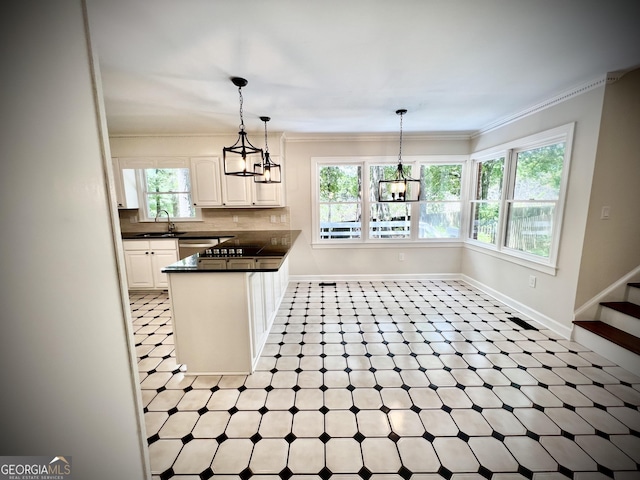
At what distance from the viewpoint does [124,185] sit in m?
4.18

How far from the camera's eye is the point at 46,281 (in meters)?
0.60

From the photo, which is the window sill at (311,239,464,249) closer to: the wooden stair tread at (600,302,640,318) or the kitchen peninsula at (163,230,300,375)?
the wooden stair tread at (600,302,640,318)

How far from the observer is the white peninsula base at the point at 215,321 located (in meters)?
2.12

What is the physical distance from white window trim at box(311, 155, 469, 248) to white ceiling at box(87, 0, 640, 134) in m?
1.29

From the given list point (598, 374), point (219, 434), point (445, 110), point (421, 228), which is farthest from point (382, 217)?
point (219, 434)

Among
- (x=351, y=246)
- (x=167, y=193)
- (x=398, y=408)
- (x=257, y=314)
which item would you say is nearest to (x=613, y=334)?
(x=398, y=408)

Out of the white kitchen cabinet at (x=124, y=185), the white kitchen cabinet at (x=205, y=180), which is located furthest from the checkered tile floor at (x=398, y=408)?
the white kitchen cabinet at (x=124, y=185)

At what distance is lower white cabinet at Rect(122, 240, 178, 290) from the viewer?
13.1 feet

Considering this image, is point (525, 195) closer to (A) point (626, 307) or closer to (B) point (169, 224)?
(A) point (626, 307)

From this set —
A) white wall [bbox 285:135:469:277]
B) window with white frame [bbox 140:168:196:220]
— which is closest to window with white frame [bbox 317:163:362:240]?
white wall [bbox 285:135:469:277]

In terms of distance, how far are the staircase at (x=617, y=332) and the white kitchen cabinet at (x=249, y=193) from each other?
4042mm

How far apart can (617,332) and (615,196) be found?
1.30m

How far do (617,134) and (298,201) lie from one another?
3.83m

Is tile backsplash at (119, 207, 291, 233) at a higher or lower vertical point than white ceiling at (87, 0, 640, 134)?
lower
